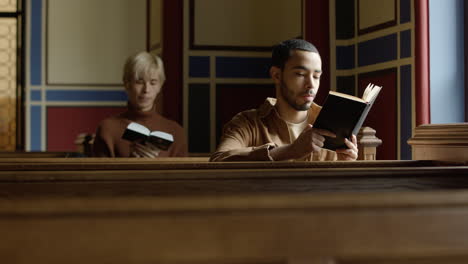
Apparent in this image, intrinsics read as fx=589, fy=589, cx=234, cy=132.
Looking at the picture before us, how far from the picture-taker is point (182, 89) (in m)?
5.81

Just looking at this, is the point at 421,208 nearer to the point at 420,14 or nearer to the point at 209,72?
the point at 420,14

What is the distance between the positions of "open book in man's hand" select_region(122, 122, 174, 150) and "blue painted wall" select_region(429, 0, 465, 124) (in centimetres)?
207

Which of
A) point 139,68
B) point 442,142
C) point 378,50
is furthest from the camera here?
point 378,50

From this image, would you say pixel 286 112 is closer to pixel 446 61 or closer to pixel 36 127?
pixel 446 61

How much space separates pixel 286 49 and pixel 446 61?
201cm

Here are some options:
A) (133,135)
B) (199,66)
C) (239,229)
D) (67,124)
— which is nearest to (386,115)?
(199,66)

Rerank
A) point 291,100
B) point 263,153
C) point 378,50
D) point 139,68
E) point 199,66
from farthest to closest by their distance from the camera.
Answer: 1. point 199,66
2. point 378,50
3. point 139,68
4. point 291,100
5. point 263,153

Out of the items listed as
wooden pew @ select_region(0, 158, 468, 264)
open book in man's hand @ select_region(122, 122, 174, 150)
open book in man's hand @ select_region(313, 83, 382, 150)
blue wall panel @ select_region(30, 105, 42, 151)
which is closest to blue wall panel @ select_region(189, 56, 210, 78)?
blue wall panel @ select_region(30, 105, 42, 151)

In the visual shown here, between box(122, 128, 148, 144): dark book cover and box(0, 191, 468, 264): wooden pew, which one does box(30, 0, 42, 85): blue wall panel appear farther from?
box(0, 191, 468, 264): wooden pew

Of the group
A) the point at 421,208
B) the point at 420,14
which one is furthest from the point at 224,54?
the point at 421,208

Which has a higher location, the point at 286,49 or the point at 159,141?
the point at 286,49

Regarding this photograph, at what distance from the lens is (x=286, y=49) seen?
8.05 feet

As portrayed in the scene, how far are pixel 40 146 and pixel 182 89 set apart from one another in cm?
189

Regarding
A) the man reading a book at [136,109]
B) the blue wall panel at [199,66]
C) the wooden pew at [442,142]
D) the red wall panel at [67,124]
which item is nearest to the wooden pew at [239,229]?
the wooden pew at [442,142]
